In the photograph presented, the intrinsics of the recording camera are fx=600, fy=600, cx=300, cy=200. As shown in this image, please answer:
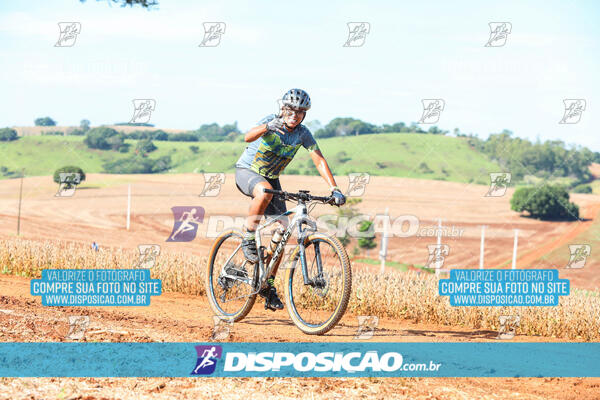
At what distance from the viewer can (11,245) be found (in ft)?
54.4

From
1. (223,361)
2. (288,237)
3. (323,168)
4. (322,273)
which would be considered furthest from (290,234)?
(223,361)

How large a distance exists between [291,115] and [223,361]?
3348mm

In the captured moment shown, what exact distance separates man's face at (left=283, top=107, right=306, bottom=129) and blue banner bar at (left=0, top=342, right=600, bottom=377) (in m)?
2.98

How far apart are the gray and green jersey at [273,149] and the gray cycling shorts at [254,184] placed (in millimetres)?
78

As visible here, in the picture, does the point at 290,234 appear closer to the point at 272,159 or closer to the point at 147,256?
the point at 272,159

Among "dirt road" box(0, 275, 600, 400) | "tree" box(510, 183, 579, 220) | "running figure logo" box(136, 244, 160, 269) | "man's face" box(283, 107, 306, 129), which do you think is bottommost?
"dirt road" box(0, 275, 600, 400)

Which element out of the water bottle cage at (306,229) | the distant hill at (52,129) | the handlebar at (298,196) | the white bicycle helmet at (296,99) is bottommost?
the water bottle cage at (306,229)

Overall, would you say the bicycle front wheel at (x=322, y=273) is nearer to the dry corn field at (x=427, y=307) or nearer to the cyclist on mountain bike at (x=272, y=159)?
the cyclist on mountain bike at (x=272, y=159)

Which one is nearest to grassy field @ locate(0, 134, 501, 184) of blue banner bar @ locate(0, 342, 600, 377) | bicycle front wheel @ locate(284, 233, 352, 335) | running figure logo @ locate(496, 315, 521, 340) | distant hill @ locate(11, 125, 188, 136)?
distant hill @ locate(11, 125, 188, 136)

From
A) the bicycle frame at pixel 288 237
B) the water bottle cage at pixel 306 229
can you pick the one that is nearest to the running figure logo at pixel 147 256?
the bicycle frame at pixel 288 237

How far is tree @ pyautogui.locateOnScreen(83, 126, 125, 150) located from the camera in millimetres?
87562

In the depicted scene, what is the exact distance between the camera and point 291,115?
8203mm

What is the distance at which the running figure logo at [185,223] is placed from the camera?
49287 millimetres

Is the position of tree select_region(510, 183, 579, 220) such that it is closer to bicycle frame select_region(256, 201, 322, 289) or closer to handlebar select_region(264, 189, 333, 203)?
bicycle frame select_region(256, 201, 322, 289)
